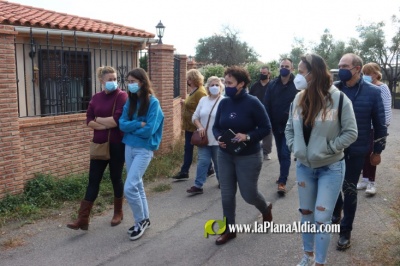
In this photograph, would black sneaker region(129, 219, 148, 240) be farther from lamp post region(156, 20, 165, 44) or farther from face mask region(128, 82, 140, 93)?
lamp post region(156, 20, 165, 44)

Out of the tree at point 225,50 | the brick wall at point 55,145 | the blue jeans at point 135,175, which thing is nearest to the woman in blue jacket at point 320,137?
the blue jeans at point 135,175

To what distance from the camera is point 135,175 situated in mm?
4473

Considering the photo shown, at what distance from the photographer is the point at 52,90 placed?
778 cm

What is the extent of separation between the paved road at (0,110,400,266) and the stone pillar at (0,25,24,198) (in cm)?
89

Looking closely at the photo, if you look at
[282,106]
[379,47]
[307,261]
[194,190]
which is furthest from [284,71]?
[379,47]

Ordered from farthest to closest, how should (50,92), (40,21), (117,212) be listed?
(40,21) < (50,92) < (117,212)

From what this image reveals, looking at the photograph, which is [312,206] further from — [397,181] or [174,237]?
[397,181]

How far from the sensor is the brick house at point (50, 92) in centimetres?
552

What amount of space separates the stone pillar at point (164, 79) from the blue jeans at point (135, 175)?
4095mm

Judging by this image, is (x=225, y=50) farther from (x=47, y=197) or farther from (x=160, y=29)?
(x=47, y=197)

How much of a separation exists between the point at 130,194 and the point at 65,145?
8.79ft

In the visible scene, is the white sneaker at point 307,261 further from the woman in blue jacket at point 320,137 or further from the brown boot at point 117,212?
the brown boot at point 117,212

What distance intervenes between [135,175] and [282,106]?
9.20 feet

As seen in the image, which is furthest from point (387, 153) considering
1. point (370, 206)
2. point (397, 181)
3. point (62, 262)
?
point (62, 262)
